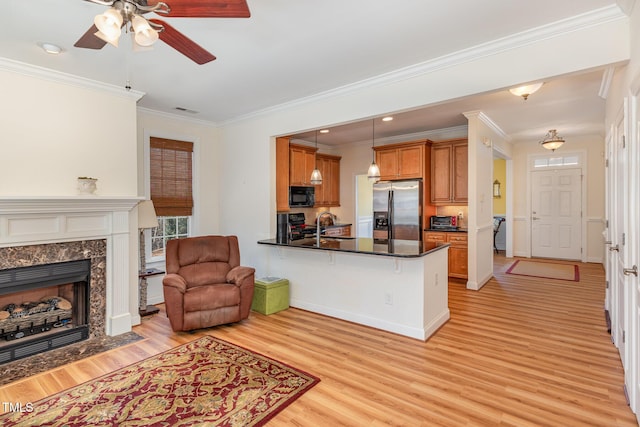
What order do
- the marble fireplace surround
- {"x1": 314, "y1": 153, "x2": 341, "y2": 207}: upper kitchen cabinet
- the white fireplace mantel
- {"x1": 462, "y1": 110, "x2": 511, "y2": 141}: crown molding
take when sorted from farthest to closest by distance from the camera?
1. {"x1": 314, "y1": 153, "x2": 341, "y2": 207}: upper kitchen cabinet
2. {"x1": 462, "y1": 110, "x2": 511, "y2": 141}: crown molding
3. the marble fireplace surround
4. the white fireplace mantel

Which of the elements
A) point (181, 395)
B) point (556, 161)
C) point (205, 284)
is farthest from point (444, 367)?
point (556, 161)

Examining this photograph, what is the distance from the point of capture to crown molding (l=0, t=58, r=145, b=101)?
122 inches

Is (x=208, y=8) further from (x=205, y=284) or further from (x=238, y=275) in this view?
(x=205, y=284)

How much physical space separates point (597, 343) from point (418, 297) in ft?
5.81

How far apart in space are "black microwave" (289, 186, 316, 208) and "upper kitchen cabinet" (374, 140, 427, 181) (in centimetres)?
148

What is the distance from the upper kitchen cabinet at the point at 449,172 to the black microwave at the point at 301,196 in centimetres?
235

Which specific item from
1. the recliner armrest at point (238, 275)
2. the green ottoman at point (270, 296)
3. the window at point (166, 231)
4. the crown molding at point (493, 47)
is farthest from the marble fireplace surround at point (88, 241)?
the crown molding at point (493, 47)

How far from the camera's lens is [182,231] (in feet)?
17.1

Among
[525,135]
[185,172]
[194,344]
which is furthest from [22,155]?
[525,135]

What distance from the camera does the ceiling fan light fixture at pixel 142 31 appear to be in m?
1.70

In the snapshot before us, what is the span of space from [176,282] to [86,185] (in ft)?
4.44

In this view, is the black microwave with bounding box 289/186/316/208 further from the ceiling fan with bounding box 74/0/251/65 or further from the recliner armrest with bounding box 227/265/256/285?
the ceiling fan with bounding box 74/0/251/65

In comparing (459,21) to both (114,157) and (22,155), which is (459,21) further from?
(22,155)

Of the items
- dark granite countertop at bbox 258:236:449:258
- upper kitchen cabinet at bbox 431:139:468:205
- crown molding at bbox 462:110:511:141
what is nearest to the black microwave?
dark granite countertop at bbox 258:236:449:258
